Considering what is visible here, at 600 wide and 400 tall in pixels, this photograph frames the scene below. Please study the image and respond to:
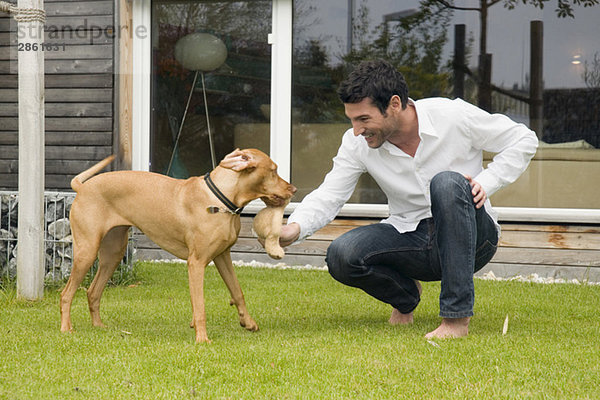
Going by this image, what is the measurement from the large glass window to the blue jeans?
3.55 metres

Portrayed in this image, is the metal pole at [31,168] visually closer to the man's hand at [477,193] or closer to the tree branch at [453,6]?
the man's hand at [477,193]

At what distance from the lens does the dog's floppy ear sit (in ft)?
10.8

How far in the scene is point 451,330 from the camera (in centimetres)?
338

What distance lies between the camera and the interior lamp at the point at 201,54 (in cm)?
723

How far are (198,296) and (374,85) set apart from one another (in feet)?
3.92

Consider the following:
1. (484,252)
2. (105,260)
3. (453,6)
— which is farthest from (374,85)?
(453,6)

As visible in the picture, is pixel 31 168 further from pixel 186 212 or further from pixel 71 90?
pixel 71 90

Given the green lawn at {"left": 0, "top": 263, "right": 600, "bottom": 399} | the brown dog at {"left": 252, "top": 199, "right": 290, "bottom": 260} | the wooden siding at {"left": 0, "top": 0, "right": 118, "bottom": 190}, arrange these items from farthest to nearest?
the wooden siding at {"left": 0, "top": 0, "right": 118, "bottom": 190}, the brown dog at {"left": 252, "top": 199, "right": 290, "bottom": 260}, the green lawn at {"left": 0, "top": 263, "right": 600, "bottom": 399}

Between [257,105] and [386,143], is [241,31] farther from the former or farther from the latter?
[386,143]

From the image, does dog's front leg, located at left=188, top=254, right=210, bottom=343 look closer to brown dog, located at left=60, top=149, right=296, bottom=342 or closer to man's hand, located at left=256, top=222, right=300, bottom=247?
brown dog, located at left=60, top=149, right=296, bottom=342

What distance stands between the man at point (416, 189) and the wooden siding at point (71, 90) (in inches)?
154

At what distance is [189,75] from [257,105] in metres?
0.75

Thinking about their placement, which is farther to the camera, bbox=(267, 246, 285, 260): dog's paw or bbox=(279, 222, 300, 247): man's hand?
bbox=(279, 222, 300, 247): man's hand

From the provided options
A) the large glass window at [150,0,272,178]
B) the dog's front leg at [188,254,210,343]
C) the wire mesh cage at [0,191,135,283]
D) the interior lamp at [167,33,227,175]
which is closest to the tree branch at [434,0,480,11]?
the large glass window at [150,0,272,178]
